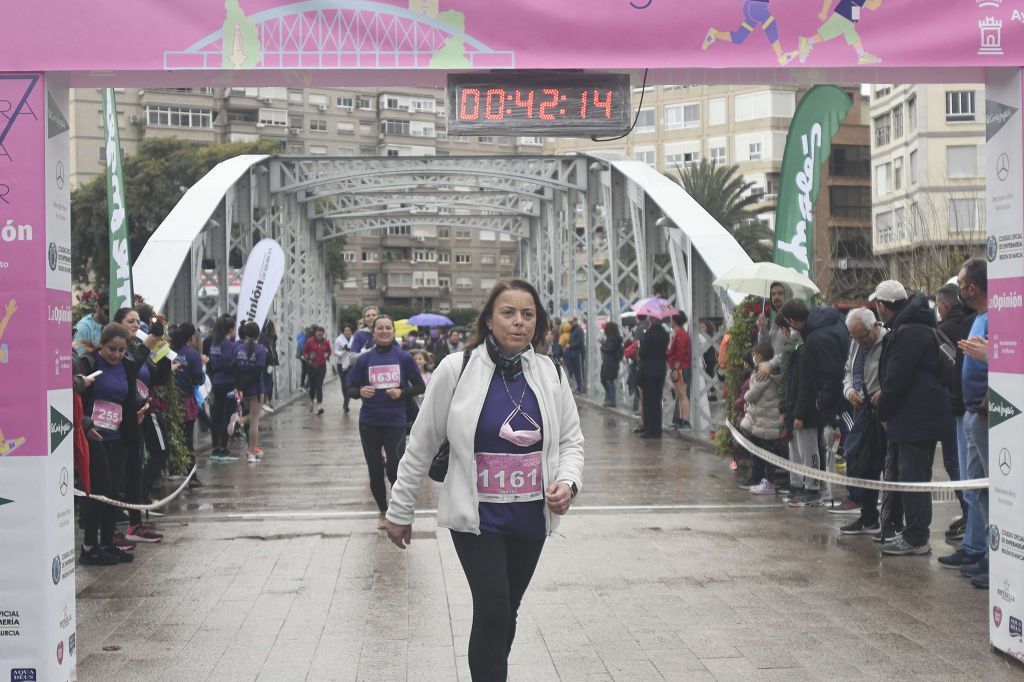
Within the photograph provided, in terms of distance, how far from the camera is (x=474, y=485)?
4.85 m

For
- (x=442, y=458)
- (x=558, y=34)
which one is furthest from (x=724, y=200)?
(x=442, y=458)

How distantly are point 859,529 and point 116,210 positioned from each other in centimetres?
703

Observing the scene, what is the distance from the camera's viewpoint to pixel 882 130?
6719cm

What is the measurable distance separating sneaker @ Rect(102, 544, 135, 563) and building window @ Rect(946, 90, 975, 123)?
57.5 m

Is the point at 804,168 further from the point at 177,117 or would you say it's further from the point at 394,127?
the point at 394,127

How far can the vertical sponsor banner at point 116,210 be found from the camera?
11.2 m

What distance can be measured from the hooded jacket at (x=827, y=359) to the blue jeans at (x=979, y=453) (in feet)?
8.73

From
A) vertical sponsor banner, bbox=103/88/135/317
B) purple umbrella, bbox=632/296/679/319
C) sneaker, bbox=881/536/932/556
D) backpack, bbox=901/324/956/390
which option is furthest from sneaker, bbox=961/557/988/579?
purple umbrella, bbox=632/296/679/319

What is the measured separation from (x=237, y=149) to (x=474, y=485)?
2344 inches

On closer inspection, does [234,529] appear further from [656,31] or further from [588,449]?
[588,449]

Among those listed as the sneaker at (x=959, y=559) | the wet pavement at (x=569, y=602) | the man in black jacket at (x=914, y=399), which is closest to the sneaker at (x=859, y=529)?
the wet pavement at (x=569, y=602)

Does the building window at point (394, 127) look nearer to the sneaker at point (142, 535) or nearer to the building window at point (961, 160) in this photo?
the building window at point (961, 160)

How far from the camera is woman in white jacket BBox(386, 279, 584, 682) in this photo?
479cm

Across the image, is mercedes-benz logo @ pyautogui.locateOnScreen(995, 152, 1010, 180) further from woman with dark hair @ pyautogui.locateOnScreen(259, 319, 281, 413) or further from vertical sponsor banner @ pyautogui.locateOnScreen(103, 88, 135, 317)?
woman with dark hair @ pyautogui.locateOnScreen(259, 319, 281, 413)
